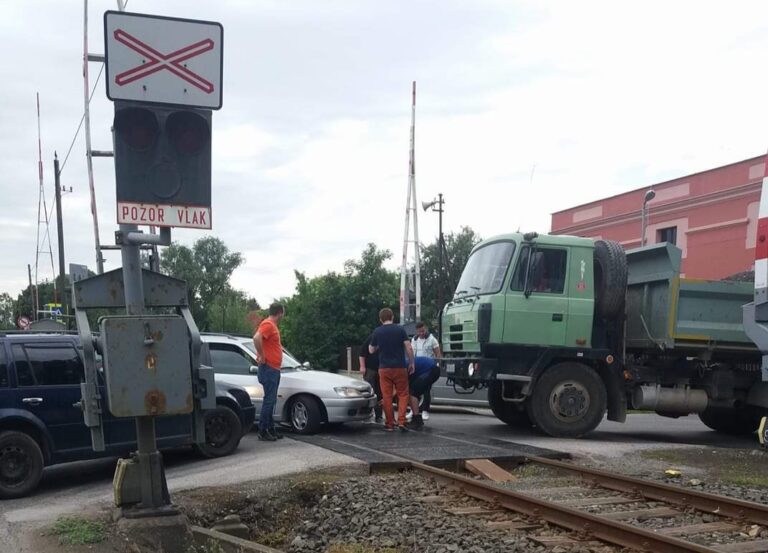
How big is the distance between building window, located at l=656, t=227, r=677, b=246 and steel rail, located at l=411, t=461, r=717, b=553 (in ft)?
91.8

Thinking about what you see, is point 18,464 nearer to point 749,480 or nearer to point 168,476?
point 168,476

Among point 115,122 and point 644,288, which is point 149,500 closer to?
point 115,122

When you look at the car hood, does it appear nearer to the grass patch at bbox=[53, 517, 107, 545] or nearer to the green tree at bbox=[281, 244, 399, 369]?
the grass patch at bbox=[53, 517, 107, 545]

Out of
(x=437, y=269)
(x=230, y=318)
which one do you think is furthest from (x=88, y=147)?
(x=230, y=318)

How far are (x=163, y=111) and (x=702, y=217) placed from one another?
2965 centimetres

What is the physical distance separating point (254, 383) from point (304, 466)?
12.4 feet

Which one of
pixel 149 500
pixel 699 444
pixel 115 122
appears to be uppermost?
pixel 115 122

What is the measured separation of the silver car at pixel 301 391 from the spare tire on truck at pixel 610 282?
367 cm

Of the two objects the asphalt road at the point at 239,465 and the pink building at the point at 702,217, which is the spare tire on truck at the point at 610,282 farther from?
the pink building at the point at 702,217

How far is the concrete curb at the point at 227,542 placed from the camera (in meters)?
5.92

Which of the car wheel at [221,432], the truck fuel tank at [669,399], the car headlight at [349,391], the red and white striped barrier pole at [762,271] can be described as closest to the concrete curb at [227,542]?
the car wheel at [221,432]

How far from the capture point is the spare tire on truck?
12203 millimetres

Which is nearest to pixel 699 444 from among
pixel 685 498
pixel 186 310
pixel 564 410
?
pixel 564 410

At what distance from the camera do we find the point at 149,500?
6.23 metres
